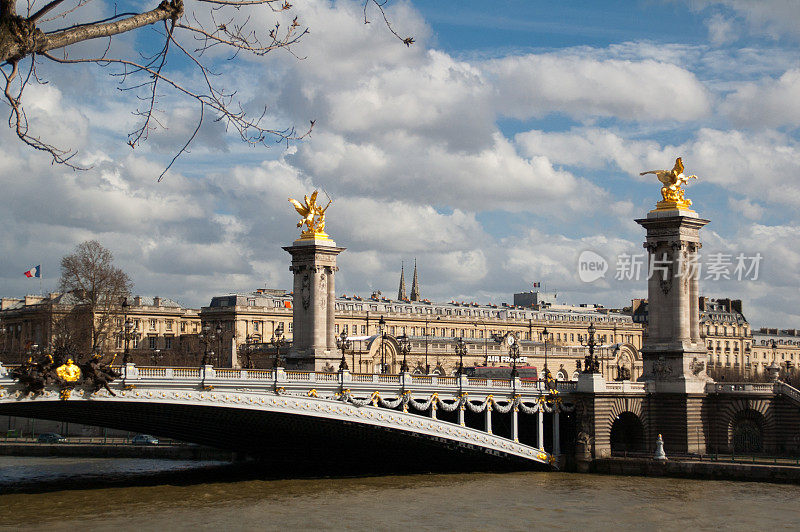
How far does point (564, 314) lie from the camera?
165 meters

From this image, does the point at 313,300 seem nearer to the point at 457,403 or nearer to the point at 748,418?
the point at 457,403

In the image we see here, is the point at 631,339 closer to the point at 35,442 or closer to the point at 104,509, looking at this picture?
the point at 35,442

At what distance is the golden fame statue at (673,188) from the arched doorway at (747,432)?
37.0 ft

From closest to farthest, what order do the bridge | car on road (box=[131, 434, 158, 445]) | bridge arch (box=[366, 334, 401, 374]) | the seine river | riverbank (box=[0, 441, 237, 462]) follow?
the seine river
the bridge
riverbank (box=[0, 441, 237, 462])
car on road (box=[131, 434, 158, 445])
bridge arch (box=[366, 334, 401, 374])

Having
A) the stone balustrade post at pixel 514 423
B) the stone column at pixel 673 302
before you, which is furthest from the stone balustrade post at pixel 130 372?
the stone column at pixel 673 302

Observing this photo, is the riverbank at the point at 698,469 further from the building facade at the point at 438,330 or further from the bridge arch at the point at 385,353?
the bridge arch at the point at 385,353

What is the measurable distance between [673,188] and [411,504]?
81.2 feet

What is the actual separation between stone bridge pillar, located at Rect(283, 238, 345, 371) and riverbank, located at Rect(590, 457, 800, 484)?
1981cm

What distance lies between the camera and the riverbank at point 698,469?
49.1 m

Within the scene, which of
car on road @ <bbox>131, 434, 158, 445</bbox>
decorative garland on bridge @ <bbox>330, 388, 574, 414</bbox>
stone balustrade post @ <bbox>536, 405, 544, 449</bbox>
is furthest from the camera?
car on road @ <bbox>131, 434, 158, 445</bbox>

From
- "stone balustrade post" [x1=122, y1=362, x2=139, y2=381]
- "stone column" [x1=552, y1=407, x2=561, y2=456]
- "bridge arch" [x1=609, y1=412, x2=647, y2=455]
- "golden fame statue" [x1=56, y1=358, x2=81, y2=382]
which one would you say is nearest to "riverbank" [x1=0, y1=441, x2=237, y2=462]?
"stone column" [x1=552, y1=407, x2=561, y2=456]

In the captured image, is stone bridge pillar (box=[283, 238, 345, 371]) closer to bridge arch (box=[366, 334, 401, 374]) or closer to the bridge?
the bridge

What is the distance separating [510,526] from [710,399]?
73.5 feet

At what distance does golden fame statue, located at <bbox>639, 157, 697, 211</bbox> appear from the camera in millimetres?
59750
